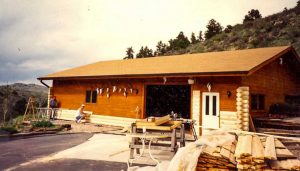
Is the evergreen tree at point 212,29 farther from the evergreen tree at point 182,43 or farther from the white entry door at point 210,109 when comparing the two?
the white entry door at point 210,109

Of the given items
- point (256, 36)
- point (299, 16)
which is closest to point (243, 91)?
point (256, 36)

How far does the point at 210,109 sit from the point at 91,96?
883 centimetres

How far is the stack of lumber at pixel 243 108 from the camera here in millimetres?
12508

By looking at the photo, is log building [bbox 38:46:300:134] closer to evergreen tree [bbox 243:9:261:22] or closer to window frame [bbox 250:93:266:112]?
window frame [bbox 250:93:266:112]

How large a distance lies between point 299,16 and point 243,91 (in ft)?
122

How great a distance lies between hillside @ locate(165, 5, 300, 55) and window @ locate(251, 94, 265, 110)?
19.6m

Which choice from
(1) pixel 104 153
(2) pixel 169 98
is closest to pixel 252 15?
(2) pixel 169 98

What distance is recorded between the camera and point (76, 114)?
18.6 metres

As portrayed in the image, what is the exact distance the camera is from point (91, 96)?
62.5 feet

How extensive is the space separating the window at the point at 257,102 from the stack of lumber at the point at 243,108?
70.4 inches

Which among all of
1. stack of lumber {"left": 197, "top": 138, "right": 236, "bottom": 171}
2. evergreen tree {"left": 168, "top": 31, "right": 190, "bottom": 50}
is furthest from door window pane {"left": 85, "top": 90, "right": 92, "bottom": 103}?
evergreen tree {"left": 168, "top": 31, "right": 190, "bottom": 50}

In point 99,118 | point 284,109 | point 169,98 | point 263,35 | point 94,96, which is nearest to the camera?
point 284,109

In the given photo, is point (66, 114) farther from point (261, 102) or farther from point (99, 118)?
point (261, 102)

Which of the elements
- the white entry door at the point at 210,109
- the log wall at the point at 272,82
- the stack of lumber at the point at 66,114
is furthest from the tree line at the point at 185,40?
the white entry door at the point at 210,109
